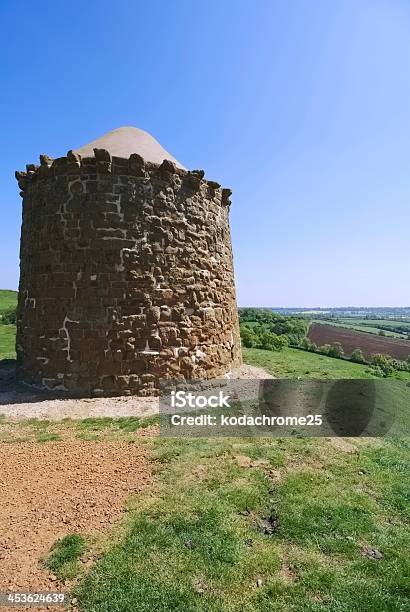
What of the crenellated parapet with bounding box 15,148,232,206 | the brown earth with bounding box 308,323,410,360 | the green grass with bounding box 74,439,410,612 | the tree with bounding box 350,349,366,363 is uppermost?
the crenellated parapet with bounding box 15,148,232,206

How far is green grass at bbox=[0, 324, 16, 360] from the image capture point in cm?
1740

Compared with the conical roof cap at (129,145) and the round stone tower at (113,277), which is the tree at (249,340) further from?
the conical roof cap at (129,145)

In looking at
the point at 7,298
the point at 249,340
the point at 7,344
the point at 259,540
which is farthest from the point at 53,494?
the point at 7,298

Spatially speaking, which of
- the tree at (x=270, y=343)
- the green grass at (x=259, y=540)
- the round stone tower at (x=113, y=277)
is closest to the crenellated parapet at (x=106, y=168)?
the round stone tower at (x=113, y=277)

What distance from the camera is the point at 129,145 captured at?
461 inches

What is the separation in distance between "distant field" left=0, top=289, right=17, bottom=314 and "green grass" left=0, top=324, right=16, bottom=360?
22996 millimetres

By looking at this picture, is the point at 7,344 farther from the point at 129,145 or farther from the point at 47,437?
the point at 47,437

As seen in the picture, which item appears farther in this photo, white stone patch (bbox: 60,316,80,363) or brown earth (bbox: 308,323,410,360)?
brown earth (bbox: 308,323,410,360)

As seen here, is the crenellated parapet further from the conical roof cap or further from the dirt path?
the dirt path

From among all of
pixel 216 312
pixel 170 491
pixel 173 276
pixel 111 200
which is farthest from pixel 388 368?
pixel 170 491

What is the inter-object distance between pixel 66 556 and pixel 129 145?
418 inches

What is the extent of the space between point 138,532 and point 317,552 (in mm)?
2031

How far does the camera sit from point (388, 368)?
22609 mm

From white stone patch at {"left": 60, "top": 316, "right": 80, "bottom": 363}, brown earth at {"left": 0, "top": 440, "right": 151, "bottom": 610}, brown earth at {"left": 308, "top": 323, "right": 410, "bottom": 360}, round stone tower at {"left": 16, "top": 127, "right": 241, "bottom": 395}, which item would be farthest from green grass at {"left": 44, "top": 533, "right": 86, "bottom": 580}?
brown earth at {"left": 308, "top": 323, "right": 410, "bottom": 360}
